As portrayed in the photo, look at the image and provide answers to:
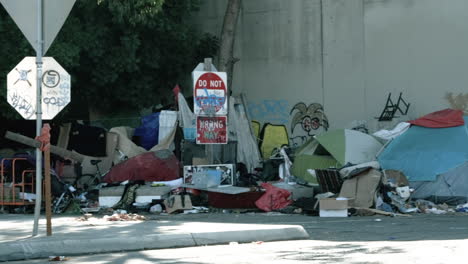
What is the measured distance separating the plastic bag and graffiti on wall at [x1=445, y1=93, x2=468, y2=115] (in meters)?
6.26

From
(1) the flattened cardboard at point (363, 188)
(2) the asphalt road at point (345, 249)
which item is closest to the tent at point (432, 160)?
(1) the flattened cardboard at point (363, 188)

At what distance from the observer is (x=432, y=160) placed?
60.2ft

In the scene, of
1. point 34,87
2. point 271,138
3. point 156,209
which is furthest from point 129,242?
point 271,138

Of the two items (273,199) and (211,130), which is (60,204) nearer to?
(211,130)

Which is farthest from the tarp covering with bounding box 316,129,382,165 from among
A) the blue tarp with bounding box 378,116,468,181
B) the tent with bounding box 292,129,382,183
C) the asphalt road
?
the asphalt road

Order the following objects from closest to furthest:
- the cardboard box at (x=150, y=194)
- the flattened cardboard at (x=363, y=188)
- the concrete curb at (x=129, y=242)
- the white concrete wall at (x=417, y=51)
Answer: the concrete curb at (x=129, y=242) → the flattened cardboard at (x=363, y=188) → the cardboard box at (x=150, y=194) → the white concrete wall at (x=417, y=51)

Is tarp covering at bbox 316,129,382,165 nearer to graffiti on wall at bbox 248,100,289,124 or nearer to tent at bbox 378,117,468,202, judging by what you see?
tent at bbox 378,117,468,202

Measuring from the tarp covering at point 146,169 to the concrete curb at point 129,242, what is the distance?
25.4ft

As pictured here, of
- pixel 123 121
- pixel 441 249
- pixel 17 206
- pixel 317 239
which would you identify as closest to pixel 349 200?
pixel 317 239

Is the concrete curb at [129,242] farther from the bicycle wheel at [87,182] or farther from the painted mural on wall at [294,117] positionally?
the painted mural on wall at [294,117]

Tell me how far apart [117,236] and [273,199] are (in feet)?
23.3

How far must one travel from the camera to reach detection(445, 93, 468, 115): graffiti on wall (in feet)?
68.4

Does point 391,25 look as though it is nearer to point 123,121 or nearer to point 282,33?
point 282,33

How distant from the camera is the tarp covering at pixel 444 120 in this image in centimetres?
1884
